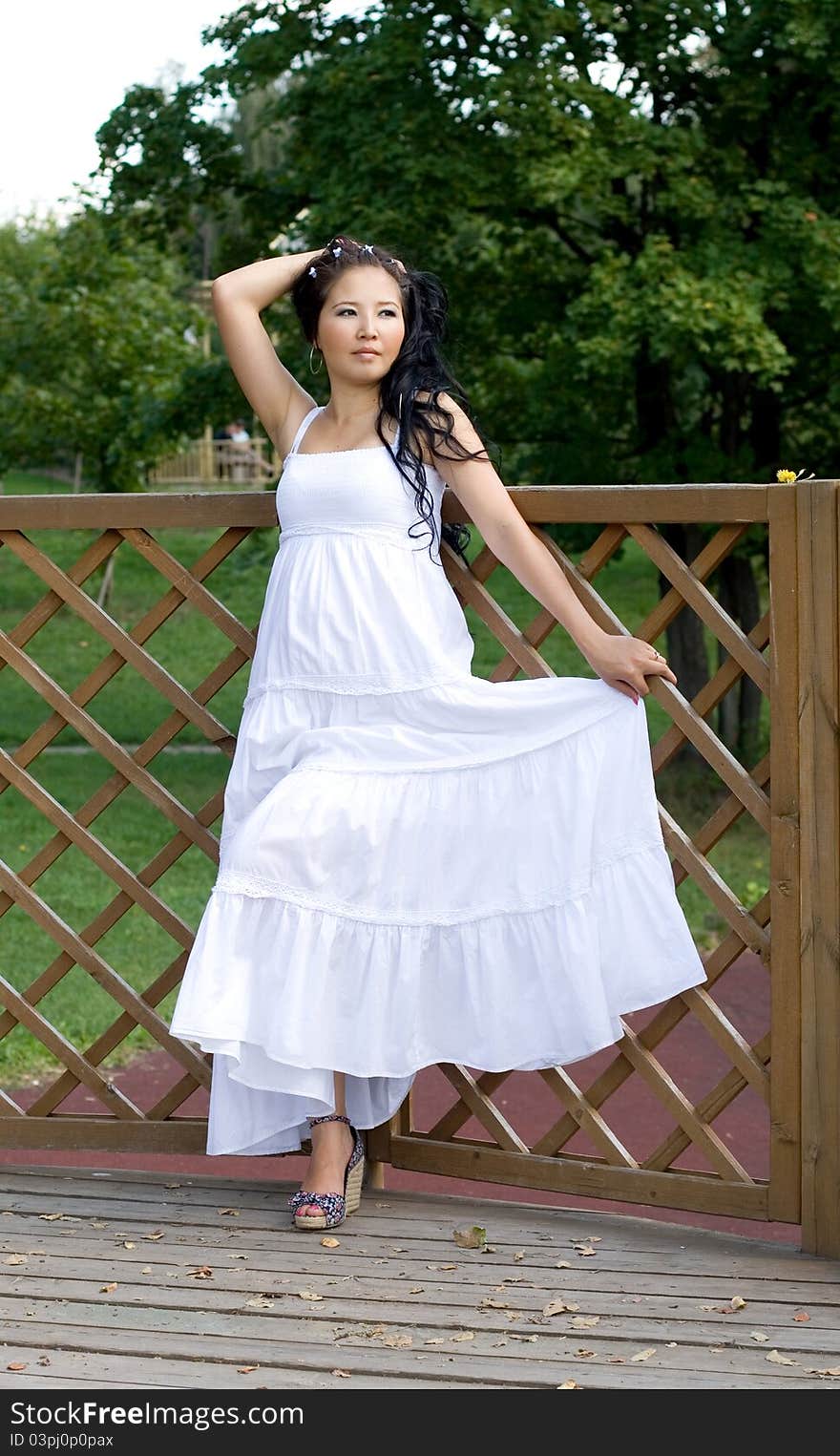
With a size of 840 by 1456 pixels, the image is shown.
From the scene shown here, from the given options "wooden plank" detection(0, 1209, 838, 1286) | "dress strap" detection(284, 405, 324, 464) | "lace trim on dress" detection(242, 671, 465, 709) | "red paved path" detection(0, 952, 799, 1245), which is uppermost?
"dress strap" detection(284, 405, 324, 464)

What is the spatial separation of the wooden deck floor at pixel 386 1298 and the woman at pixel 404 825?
191 millimetres

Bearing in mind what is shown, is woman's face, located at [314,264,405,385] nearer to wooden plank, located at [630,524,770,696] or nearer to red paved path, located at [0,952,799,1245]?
wooden plank, located at [630,524,770,696]

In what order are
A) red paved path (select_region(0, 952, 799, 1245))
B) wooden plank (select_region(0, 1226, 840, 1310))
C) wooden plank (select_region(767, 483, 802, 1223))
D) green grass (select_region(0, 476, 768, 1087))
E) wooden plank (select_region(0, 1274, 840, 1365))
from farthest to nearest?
green grass (select_region(0, 476, 768, 1087)) → red paved path (select_region(0, 952, 799, 1245)) → wooden plank (select_region(767, 483, 802, 1223)) → wooden plank (select_region(0, 1226, 840, 1310)) → wooden plank (select_region(0, 1274, 840, 1365))

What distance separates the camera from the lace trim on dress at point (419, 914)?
278 cm

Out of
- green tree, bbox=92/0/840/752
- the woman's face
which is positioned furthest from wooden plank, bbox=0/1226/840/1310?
green tree, bbox=92/0/840/752

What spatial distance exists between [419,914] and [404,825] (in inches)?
6.2

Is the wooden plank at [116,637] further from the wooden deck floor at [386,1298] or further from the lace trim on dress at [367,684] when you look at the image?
the wooden deck floor at [386,1298]

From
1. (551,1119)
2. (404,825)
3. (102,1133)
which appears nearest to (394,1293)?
(404,825)

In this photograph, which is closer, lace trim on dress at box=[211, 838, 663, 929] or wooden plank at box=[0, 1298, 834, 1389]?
wooden plank at box=[0, 1298, 834, 1389]

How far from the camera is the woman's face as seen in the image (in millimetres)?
2932

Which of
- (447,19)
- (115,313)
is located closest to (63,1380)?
(447,19)

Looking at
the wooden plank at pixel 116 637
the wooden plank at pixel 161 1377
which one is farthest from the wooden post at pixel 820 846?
the wooden plank at pixel 116 637

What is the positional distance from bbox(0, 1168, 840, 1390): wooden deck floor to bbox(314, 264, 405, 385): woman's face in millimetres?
1558
